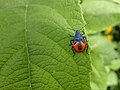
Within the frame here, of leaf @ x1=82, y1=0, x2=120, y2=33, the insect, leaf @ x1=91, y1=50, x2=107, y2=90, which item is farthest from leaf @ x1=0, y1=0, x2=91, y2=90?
leaf @ x1=91, y1=50, x2=107, y2=90

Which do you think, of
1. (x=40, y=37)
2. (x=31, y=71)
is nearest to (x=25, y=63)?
(x=31, y=71)

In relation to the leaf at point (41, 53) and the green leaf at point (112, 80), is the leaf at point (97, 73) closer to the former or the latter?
the leaf at point (41, 53)

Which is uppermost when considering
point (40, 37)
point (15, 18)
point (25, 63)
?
point (15, 18)

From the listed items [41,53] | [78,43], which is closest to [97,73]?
[78,43]

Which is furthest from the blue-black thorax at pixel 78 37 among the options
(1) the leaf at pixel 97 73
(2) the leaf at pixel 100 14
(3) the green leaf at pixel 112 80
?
(3) the green leaf at pixel 112 80

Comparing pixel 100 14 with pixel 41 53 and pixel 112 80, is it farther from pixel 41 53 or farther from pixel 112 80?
pixel 112 80

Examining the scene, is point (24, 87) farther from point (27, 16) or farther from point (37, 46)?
point (27, 16)
